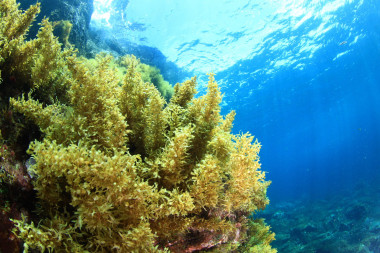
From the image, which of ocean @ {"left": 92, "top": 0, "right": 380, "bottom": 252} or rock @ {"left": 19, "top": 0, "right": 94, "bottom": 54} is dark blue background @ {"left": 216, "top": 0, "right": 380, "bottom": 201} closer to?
ocean @ {"left": 92, "top": 0, "right": 380, "bottom": 252}

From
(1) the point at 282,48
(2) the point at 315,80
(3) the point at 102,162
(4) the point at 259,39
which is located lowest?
(3) the point at 102,162

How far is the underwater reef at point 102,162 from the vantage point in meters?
1.62

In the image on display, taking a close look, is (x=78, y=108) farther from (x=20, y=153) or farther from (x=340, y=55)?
(x=340, y=55)

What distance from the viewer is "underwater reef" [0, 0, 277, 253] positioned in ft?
5.32

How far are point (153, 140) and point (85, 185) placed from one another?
119cm

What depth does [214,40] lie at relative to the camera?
19.0m

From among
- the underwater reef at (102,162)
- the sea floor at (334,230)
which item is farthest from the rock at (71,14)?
the sea floor at (334,230)

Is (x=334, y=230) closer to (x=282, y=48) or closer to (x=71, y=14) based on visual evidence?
(x=282, y=48)

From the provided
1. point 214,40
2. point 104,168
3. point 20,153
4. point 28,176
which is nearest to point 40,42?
point 20,153

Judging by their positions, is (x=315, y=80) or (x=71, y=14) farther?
(x=315, y=80)

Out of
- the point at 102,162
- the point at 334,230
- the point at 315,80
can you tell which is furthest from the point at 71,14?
the point at 315,80

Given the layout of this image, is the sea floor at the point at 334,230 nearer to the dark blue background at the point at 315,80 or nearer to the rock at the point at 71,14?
the dark blue background at the point at 315,80

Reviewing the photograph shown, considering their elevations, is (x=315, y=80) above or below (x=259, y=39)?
above

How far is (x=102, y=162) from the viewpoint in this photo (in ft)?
5.08
